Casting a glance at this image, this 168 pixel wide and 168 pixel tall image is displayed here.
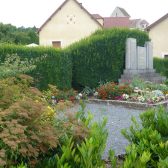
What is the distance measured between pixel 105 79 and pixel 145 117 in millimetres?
10635

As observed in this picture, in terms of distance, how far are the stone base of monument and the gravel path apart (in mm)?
3896

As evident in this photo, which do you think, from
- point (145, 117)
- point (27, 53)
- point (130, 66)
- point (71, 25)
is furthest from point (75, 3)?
point (145, 117)

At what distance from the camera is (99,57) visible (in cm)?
1633

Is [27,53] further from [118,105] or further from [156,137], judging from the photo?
[156,137]

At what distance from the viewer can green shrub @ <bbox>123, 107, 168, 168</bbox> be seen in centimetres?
384

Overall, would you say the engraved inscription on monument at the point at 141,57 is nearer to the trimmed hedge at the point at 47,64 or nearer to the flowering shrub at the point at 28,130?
the trimmed hedge at the point at 47,64

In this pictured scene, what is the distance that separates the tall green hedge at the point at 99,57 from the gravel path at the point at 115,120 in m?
2.61

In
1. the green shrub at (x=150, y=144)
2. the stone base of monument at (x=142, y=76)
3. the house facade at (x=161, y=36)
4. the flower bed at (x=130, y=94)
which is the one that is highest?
the house facade at (x=161, y=36)

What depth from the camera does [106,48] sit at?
16.6 m

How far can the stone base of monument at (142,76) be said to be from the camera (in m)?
17.1

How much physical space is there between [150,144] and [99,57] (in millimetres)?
11641

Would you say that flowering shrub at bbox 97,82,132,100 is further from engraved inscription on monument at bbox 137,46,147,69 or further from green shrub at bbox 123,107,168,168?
green shrub at bbox 123,107,168,168

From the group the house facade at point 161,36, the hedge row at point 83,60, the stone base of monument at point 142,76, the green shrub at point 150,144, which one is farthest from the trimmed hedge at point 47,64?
the house facade at point 161,36

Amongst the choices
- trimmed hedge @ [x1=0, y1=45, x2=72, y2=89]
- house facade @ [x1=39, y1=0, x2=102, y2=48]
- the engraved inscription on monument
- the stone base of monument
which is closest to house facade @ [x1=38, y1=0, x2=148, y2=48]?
house facade @ [x1=39, y1=0, x2=102, y2=48]
